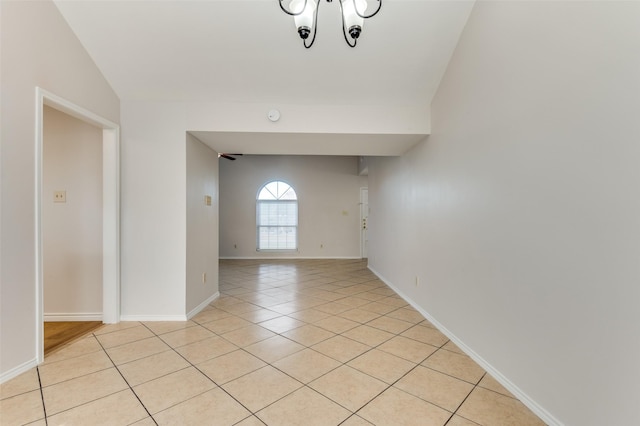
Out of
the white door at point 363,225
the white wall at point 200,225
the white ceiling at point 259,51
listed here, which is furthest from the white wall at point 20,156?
the white door at point 363,225

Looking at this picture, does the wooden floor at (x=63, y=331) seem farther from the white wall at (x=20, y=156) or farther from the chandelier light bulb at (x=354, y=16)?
the chandelier light bulb at (x=354, y=16)

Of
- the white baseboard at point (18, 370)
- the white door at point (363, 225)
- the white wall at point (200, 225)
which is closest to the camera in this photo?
the white baseboard at point (18, 370)

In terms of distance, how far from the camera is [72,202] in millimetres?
3271

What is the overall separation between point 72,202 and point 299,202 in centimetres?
552

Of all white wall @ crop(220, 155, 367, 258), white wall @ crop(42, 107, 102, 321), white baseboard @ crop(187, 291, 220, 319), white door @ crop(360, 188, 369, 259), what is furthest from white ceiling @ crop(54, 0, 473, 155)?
white door @ crop(360, 188, 369, 259)

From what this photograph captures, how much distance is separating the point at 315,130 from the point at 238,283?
3.36 m

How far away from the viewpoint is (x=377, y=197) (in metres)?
5.77

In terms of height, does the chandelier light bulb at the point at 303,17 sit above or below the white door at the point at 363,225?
above

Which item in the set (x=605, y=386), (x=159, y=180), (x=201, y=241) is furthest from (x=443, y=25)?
(x=201, y=241)

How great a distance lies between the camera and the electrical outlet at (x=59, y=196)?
327 cm

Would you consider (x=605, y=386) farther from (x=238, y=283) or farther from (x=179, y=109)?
(x=238, y=283)

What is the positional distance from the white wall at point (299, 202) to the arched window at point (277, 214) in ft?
0.48

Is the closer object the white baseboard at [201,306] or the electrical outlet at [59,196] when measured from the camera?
the electrical outlet at [59,196]

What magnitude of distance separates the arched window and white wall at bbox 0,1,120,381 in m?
5.97
